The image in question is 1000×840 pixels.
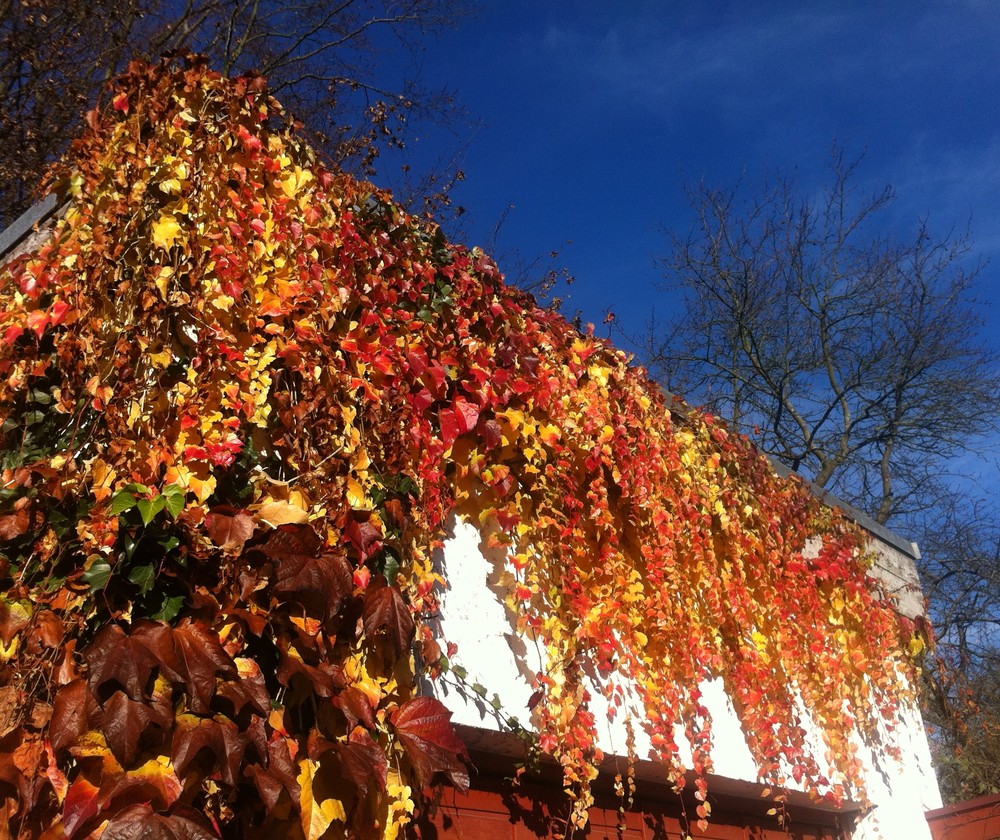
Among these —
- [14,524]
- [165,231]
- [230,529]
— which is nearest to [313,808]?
[230,529]

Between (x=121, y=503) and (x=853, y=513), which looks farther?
(x=853, y=513)

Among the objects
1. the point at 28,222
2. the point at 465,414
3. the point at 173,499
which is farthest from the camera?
the point at 465,414

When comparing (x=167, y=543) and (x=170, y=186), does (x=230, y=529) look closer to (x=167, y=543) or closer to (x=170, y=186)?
(x=167, y=543)

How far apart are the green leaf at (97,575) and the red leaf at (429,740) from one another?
0.83 m

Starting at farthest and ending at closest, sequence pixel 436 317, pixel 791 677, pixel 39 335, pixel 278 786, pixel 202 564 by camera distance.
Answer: pixel 791 677 < pixel 436 317 < pixel 39 335 < pixel 202 564 < pixel 278 786

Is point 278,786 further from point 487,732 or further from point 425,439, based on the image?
point 425,439

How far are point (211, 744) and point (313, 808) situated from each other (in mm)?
353

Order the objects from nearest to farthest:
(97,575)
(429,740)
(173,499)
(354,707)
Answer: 1. (97,575)
2. (173,499)
3. (354,707)
4. (429,740)

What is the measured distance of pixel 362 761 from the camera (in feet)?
7.14

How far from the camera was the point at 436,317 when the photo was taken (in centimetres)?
330

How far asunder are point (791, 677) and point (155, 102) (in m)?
3.83

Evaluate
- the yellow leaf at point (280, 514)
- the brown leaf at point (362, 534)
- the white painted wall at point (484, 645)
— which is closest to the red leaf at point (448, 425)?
the white painted wall at point (484, 645)

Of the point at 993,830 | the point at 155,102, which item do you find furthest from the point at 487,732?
the point at 993,830

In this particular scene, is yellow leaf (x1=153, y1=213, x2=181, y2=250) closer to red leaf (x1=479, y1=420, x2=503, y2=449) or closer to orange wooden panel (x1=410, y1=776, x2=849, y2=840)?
red leaf (x1=479, y1=420, x2=503, y2=449)
